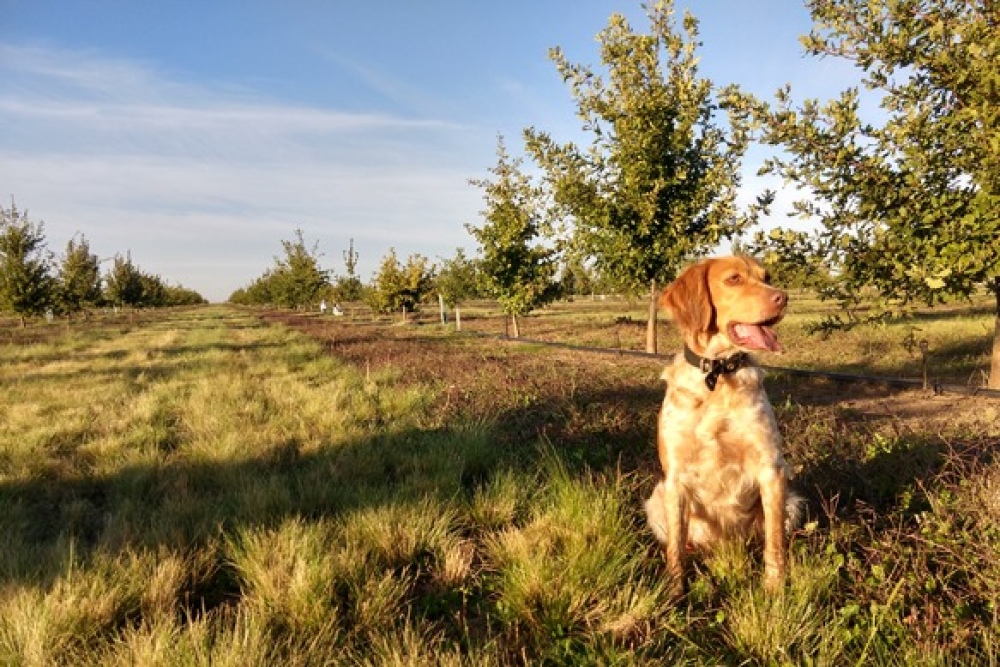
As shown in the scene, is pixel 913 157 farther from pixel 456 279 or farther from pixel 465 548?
pixel 456 279

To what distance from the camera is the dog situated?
8.71 ft

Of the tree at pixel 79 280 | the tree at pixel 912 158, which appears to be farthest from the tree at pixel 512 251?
the tree at pixel 79 280

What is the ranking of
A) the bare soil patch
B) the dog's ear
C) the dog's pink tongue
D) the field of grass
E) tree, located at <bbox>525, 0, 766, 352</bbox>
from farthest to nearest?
tree, located at <bbox>525, 0, 766, 352</bbox> < the bare soil patch < the dog's ear < the dog's pink tongue < the field of grass

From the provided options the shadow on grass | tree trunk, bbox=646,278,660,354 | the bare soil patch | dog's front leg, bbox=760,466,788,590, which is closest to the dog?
dog's front leg, bbox=760,466,788,590

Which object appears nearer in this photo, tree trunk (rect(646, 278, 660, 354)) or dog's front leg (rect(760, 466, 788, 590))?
dog's front leg (rect(760, 466, 788, 590))

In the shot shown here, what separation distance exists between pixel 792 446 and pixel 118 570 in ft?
14.8

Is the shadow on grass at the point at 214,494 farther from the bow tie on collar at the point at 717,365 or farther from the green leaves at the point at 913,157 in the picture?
the green leaves at the point at 913,157

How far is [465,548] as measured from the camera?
10.0 ft

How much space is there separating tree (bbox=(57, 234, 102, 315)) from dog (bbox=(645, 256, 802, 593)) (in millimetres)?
45085

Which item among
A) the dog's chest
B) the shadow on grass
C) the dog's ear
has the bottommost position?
the shadow on grass

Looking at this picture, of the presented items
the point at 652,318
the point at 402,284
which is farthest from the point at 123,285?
the point at 652,318

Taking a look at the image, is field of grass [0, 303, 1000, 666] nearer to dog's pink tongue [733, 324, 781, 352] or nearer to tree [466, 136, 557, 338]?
dog's pink tongue [733, 324, 781, 352]

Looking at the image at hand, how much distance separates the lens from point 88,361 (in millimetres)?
15133

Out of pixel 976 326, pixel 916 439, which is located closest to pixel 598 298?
pixel 976 326
